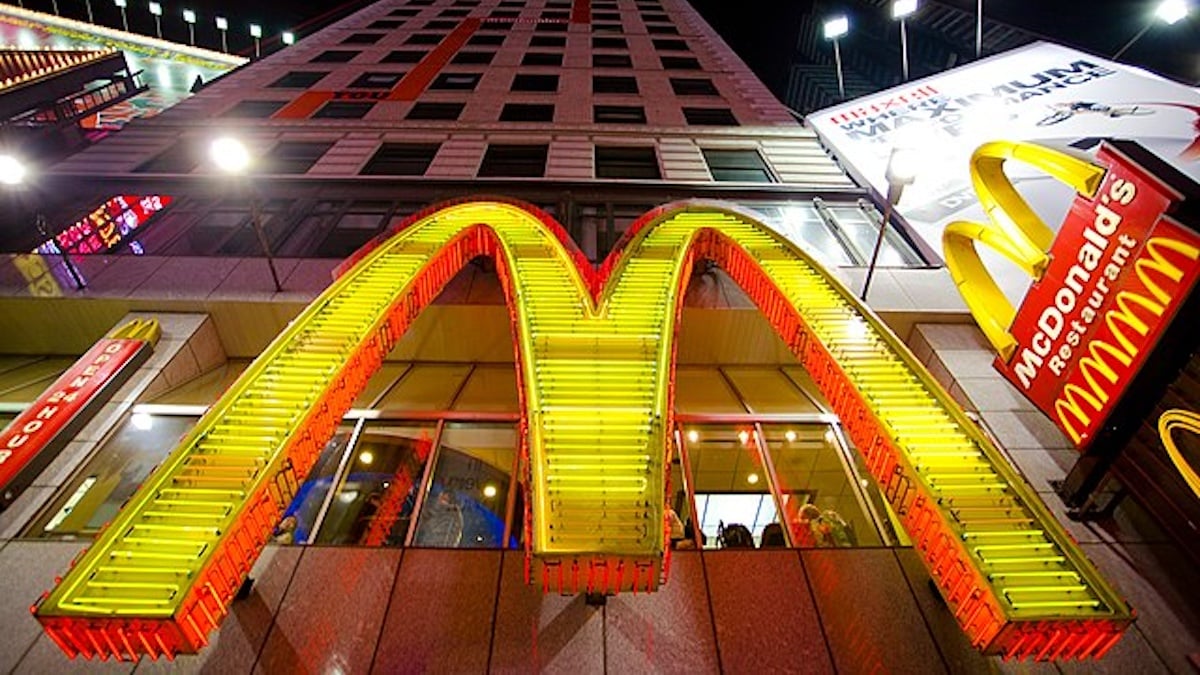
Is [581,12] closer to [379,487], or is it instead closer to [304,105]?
[304,105]

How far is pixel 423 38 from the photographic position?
31641mm

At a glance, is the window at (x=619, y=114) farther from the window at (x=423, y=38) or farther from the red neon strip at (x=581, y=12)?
the red neon strip at (x=581, y=12)

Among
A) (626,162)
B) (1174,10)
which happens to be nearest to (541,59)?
(626,162)

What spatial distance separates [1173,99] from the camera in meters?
13.9

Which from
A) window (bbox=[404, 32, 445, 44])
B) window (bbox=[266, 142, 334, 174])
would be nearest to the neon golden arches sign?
Result: window (bbox=[266, 142, 334, 174])

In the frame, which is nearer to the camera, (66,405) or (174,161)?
(66,405)

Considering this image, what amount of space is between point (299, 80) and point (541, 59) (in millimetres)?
12540

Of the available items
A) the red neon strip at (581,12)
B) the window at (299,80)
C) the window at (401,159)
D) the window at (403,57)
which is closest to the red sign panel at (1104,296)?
the window at (401,159)

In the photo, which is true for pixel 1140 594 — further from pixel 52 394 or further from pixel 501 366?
pixel 52 394

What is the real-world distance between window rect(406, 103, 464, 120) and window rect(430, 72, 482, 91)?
8.48 feet

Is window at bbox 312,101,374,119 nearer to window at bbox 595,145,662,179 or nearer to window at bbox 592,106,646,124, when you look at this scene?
window at bbox 592,106,646,124

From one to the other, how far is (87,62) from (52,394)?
27.6m

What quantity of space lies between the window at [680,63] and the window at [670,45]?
1.82 meters

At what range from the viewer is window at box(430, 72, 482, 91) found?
25.5 metres
